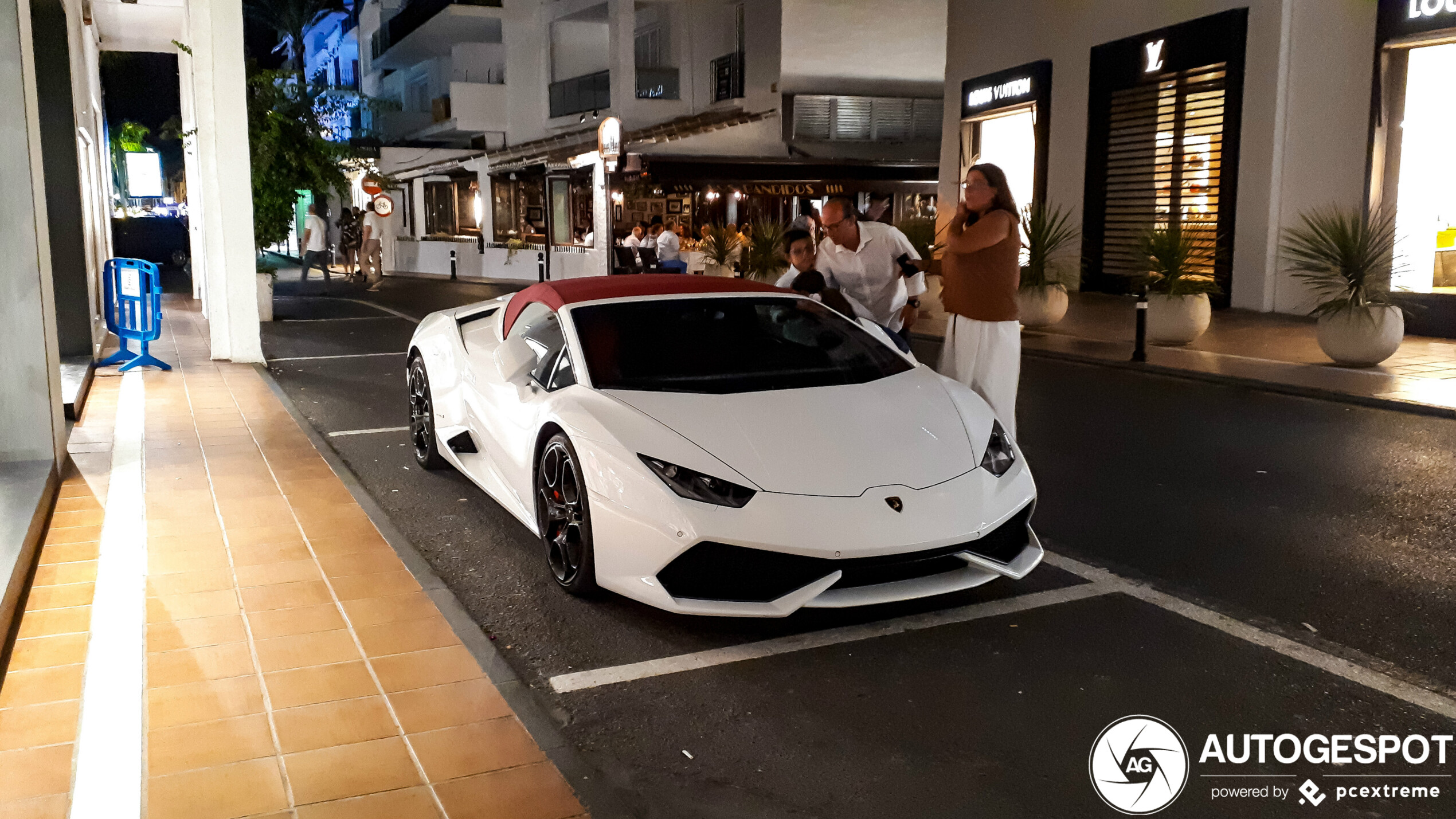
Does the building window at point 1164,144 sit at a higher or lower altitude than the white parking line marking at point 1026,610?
higher

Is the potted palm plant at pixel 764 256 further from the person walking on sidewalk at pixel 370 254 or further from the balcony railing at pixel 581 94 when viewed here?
the balcony railing at pixel 581 94

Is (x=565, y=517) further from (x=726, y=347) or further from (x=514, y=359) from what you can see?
(x=514, y=359)

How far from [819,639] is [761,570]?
463mm

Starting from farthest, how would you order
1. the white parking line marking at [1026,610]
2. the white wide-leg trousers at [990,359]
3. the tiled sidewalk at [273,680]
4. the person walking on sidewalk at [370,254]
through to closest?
the person walking on sidewalk at [370,254], the white wide-leg trousers at [990,359], the white parking line marking at [1026,610], the tiled sidewalk at [273,680]

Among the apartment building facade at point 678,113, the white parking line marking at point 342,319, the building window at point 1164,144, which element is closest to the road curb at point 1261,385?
the building window at point 1164,144

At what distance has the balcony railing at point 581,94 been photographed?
1273 inches

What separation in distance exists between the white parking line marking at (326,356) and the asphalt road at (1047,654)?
20.3 feet

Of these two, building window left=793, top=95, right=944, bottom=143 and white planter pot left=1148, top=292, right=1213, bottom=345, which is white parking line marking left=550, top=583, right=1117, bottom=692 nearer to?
white planter pot left=1148, top=292, right=1213, bottom=345

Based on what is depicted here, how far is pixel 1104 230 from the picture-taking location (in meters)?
19.9

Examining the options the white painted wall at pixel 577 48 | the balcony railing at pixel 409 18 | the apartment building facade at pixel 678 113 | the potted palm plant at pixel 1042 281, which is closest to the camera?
the potted palm plant at pixel 1042 281

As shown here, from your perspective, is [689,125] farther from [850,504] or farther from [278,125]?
[850,504]

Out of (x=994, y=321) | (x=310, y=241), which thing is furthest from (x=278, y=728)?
(x=310, y=241)

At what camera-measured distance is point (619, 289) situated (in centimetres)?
569

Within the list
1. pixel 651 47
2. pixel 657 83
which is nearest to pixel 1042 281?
pixel 657 83
